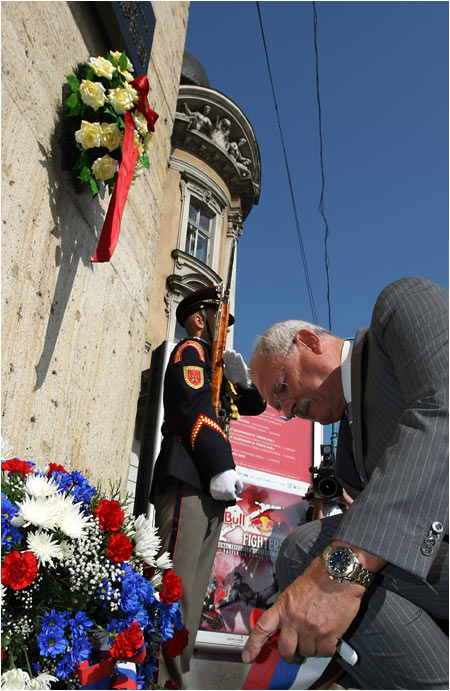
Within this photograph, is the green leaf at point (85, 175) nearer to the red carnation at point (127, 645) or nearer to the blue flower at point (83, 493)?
the blue flower at point (83, 493)

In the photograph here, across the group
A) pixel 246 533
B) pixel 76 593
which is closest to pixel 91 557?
pixel 76 593

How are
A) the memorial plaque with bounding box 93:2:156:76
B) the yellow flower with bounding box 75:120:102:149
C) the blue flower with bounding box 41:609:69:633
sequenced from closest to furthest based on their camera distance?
the blue flower with bounding box 41:609:69:633 → the yellow flower with bounding box 75:120:102:149 → the memorial plaque with bounding box 93:2:156:76

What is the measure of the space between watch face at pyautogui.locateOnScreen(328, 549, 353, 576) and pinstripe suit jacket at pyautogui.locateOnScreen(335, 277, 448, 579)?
0.03m

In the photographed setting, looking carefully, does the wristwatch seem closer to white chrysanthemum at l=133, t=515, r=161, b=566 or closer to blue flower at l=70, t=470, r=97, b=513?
white chrysanthemum at l=133, t=515, r=161, b=566

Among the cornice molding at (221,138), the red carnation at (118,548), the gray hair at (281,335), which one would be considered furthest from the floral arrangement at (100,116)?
the cornice molding at (221,138)

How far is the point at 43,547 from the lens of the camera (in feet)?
4.17

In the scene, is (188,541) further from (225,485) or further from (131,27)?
(131,27)

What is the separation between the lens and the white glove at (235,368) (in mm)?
3652

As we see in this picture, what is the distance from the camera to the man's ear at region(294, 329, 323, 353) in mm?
1888

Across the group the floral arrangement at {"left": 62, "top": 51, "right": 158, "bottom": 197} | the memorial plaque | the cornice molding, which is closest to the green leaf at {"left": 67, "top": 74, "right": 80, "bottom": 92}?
the floral arrangement at {"left": 62, "top": 51, "right": 158, "bottom": 197}

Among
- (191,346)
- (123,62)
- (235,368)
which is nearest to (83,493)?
(191,346)

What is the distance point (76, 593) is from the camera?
4.32ft

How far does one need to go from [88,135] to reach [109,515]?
1.64 meters

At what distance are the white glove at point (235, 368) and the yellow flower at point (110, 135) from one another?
154 centimetres
